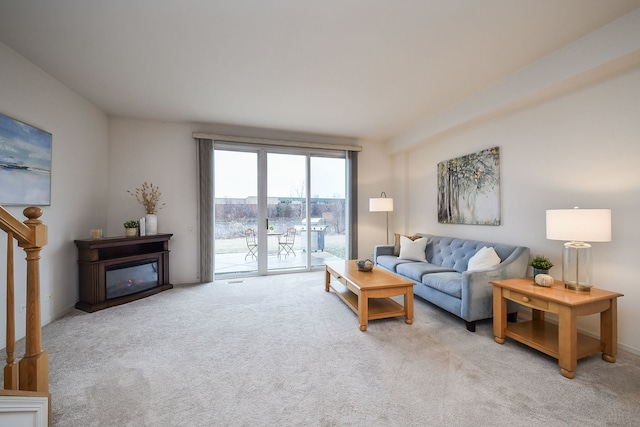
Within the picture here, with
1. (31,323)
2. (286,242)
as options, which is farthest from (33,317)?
(286,242)

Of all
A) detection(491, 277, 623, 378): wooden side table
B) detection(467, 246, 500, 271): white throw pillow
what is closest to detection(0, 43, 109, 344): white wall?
detection(491, 277, 623, 378): wooden side table

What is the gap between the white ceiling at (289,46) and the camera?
1.93m

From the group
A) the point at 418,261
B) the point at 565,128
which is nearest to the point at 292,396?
the point at 418,261

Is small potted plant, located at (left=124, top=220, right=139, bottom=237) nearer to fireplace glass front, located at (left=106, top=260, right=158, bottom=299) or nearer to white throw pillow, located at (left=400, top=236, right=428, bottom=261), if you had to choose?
fireplace glass front, located at (left=106, top=260, right=158, bottom=299)

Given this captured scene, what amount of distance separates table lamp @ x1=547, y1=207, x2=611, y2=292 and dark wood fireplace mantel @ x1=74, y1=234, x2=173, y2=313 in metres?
4.80

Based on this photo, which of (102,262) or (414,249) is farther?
A: (414,249)

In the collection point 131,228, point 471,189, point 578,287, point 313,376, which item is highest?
point 471,189

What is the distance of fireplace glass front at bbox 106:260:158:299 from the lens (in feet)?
11.3

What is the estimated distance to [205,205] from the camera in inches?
173

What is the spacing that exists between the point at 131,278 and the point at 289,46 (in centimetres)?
370

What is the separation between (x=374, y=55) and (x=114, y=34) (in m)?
2.32

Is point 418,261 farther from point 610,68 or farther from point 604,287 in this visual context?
point 610,68

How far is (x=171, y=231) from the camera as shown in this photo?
432 centimetres

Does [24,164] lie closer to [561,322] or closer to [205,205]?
[205,205]
